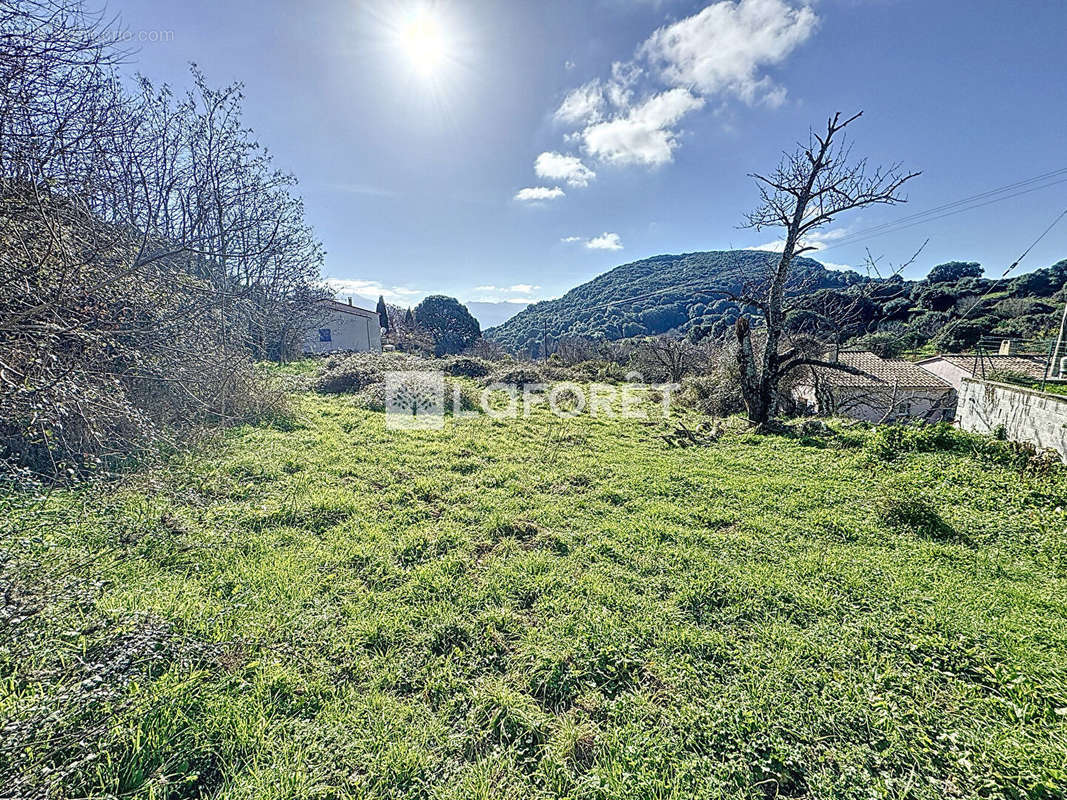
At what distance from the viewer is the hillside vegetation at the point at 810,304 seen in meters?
9.83

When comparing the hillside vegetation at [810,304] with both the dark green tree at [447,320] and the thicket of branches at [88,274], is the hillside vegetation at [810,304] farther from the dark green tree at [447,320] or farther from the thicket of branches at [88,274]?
the thicket of branches at [88,274]

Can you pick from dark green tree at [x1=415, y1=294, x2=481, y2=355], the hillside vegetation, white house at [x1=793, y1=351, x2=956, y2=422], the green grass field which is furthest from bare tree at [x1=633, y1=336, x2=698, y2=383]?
dark green tree at [x1=415, y1=294, x2=481, y2=355]

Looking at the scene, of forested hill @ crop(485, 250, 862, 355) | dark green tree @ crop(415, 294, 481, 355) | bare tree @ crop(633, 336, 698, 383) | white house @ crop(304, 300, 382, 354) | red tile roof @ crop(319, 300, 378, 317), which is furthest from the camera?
forested hill @ crop(485, 250, 862, 355)

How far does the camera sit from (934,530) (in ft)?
13.1

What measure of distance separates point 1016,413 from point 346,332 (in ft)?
101

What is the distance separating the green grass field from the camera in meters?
1.75

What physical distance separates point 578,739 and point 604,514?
2.64 metres

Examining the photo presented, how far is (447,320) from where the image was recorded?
29.4 meters

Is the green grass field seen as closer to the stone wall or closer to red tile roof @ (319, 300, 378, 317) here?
the stone wall

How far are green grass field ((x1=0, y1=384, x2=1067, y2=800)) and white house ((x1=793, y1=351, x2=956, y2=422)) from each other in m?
7.82

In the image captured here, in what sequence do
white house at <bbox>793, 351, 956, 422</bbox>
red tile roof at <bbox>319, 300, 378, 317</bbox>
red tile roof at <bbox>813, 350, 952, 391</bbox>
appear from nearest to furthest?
1. white house at <bbox>793, 351, 956, 422</bbox>
2. red tile roof at <bbox>813, 350, 952, 391</bbox>
3. red tile roof at <bbox>319, 300, 378, 317</bbox>

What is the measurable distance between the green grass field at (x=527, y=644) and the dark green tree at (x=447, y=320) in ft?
82.8

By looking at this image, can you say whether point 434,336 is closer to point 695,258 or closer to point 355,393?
point 355,393

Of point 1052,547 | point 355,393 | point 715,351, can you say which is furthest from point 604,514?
point 715,351
